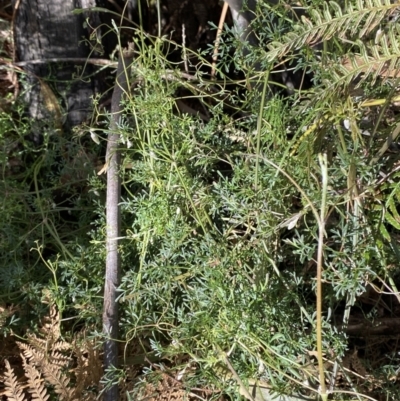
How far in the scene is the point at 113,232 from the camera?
1442 millimetres

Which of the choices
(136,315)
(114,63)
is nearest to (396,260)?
(136,315)

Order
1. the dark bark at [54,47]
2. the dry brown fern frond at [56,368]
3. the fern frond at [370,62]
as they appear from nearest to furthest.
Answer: the fern frond at [370,62]
the dry brown fern frond at [56,368]
the dark bark at [54,47]

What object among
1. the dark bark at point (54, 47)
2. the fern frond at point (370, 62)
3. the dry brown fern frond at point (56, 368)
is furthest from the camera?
the dark bark at point (54, 47)

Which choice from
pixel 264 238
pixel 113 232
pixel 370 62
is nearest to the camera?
pixel 370 62

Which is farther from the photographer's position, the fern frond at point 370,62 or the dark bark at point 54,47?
the dark bark at point 54,47

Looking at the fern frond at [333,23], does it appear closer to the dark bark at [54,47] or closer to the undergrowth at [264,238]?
the undergrowth at [264,238]

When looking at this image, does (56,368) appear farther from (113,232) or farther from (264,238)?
(264,238)

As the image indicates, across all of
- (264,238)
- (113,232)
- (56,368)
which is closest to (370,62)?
(264,238)

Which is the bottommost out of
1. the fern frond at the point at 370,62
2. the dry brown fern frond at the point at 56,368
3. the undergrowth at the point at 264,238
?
the dry brown fern frond at the point at 56,368

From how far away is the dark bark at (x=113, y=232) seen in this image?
4.53 feet

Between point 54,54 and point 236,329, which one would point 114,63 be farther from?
point 236,329

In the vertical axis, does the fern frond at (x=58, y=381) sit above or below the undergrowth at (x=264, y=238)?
below

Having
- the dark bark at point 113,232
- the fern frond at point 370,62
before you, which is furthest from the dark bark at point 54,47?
the fern frond at point 370,62

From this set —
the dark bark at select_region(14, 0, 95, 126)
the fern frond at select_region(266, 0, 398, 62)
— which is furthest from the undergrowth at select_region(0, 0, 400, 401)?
the dark bark at select_region(14, 0, 95, 126)
